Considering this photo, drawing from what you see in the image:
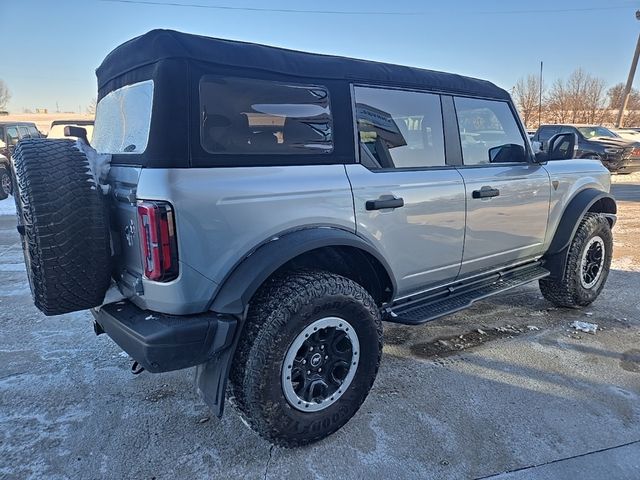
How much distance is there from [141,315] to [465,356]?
2.35 metres

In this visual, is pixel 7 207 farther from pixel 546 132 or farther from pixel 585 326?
pixel 546 132

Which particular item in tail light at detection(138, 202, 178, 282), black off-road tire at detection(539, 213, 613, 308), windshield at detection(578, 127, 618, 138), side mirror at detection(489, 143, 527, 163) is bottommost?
black off-road tire at detection(539, 213, 613, 308)

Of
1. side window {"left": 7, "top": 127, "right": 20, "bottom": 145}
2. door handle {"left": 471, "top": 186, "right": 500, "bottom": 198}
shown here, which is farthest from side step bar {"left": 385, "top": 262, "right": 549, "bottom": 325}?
side window {"left": 7, "top": 127, "right": 20, "bottom": 145}

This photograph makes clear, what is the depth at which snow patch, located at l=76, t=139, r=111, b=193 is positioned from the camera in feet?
7.62

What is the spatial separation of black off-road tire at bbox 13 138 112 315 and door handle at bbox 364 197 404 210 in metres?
1.41

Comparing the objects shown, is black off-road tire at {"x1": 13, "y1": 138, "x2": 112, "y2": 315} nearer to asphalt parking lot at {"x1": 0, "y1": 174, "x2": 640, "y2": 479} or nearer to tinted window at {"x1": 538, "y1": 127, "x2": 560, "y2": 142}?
asphalt parking lot at {"x1": 0, "y1": 174, "x2": 640, "y2": 479}

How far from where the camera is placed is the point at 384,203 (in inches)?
111

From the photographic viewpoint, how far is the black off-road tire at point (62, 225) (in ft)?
7.00

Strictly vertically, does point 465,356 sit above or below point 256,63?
below

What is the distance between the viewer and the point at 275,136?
2.50 metres

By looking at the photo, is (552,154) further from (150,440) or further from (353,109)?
(150,440)

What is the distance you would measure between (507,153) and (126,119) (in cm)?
290

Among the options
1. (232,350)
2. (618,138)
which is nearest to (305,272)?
(232,350)

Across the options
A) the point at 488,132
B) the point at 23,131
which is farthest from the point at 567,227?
the point at 23,131
